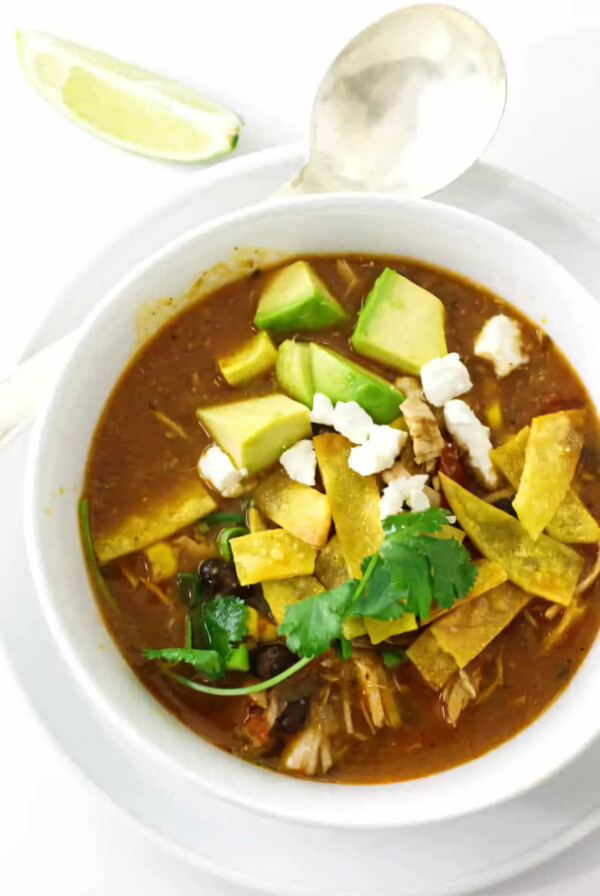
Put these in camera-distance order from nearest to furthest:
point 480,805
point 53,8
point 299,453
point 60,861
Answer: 1. point 480,805
2. point 299,453
3. point 60,861
4. point 53,8

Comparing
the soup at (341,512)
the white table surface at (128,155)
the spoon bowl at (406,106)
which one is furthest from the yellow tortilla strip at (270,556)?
the spoon bowl at (406,106)

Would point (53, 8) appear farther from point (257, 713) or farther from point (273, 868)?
point (273, 868)

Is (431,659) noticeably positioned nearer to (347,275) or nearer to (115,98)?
(347,275)

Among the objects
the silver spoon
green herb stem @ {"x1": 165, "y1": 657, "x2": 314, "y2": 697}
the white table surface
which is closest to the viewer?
green herb stem @ {"x1": 165, "y1": 657, "x2": 314, "y2": 697}

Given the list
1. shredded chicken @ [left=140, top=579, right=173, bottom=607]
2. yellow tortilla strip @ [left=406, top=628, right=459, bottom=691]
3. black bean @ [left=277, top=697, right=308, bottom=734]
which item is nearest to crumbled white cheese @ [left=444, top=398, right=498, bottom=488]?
yellow tortilla strip @ [left=406, top=628, right=459, bottom=691]

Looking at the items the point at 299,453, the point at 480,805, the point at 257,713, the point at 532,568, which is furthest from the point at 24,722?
the point at 532,568

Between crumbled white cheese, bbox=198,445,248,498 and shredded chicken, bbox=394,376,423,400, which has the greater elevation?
crumbled white cheese, bbox=198,445,248,498

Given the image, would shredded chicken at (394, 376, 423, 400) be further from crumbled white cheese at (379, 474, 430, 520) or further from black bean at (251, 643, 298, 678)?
black bean at (251, 643, 298, 678)

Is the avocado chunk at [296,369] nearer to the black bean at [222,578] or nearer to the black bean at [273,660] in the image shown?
the black bean at [222,578]
